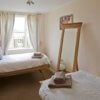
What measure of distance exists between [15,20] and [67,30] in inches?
91.0

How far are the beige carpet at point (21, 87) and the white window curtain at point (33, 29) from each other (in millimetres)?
1337

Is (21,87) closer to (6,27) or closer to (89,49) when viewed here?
(89,49)

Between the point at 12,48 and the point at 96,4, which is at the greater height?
the point at 96,4

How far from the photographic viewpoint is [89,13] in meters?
2.60

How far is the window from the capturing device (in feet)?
15.3

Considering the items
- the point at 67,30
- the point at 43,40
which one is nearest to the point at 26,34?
the point at 43,40

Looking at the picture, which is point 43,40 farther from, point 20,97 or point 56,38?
point 20,97

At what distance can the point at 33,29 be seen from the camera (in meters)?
4.76

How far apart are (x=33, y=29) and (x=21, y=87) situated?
2.39 meters

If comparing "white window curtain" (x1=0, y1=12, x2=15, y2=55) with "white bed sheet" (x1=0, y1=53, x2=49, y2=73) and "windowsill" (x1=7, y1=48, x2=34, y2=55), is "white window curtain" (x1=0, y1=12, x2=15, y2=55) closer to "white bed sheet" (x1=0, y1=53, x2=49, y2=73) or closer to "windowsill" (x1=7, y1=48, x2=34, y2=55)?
"windowsill" (x1=7, y1=48, x2=34, y2=55)

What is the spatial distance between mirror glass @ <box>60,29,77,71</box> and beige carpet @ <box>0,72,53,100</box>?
3.10 ft

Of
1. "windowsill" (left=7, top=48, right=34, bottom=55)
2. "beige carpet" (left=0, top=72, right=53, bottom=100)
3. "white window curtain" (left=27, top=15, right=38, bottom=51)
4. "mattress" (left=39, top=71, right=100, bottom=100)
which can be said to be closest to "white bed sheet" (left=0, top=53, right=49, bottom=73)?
"beige carpet" (left=0, top=72, right=53, bottom=100)

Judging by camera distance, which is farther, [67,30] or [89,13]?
[67,30]

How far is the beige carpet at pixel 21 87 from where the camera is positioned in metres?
2.78
